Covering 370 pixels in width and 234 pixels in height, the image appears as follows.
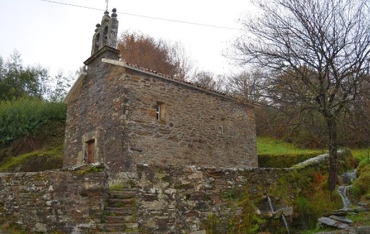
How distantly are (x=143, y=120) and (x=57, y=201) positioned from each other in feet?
16.7

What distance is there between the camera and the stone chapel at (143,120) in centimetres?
1202

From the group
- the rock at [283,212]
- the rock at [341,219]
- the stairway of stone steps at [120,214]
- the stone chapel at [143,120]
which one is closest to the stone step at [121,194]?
the stairway of stone steps at [120,214]

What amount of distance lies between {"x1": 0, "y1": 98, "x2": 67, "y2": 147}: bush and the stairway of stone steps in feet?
49.2

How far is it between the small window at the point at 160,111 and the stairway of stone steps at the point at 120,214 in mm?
4559

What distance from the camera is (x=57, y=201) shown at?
7.82 m

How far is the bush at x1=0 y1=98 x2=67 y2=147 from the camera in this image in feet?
68.1

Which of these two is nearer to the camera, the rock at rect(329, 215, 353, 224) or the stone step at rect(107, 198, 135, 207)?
the rock at rect(329, 215, 353, 224)

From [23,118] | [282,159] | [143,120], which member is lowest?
[282,159]

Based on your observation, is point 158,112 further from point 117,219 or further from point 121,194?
point 117,219

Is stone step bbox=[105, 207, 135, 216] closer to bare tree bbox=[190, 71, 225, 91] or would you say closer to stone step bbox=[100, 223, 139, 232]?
stone step bbox=[100, 223, 139, 232]

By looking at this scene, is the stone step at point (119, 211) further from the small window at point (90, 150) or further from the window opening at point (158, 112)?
the small window at point (90, 150)

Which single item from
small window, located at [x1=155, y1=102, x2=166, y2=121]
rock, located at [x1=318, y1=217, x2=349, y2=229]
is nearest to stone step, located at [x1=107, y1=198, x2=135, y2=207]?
rock, located at [x1=318, y1=217, x2=349, y2=229]

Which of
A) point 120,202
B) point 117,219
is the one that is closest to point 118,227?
point 117,219

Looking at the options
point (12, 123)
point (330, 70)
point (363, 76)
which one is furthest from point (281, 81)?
point (12, 123)
